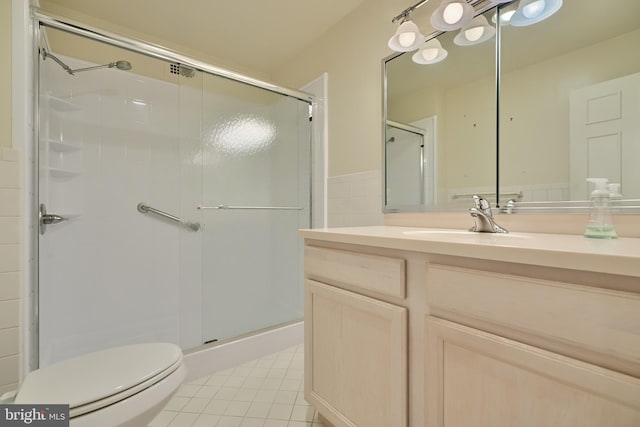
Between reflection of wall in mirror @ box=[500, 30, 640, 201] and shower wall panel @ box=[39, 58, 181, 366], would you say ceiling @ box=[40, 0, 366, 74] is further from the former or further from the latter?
reflection of wall in mirror @ box=[500, 30, 640, 201]

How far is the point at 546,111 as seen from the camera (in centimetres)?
104

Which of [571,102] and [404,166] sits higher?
[571,102]

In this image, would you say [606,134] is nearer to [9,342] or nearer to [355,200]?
[355,200]

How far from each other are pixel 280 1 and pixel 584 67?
154cm

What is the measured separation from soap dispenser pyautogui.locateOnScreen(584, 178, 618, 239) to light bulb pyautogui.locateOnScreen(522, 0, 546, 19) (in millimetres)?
665

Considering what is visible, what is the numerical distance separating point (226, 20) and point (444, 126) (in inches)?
60.9

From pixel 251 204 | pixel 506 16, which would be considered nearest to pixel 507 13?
pixel 506 16

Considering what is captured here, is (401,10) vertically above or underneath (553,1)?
above

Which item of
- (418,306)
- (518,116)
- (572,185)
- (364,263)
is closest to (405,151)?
(518,116)

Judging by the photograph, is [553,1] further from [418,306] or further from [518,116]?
[418,306]

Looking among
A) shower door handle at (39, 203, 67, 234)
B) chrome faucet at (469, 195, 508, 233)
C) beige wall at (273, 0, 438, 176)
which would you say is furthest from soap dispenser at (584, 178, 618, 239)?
shower door handle at (39, 203, 67, 234)

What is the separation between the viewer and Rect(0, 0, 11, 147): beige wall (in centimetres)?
105

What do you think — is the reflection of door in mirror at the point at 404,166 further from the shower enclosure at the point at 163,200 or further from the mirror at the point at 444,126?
the shower enclosure at the point at 163,200

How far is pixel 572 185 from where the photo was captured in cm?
99
